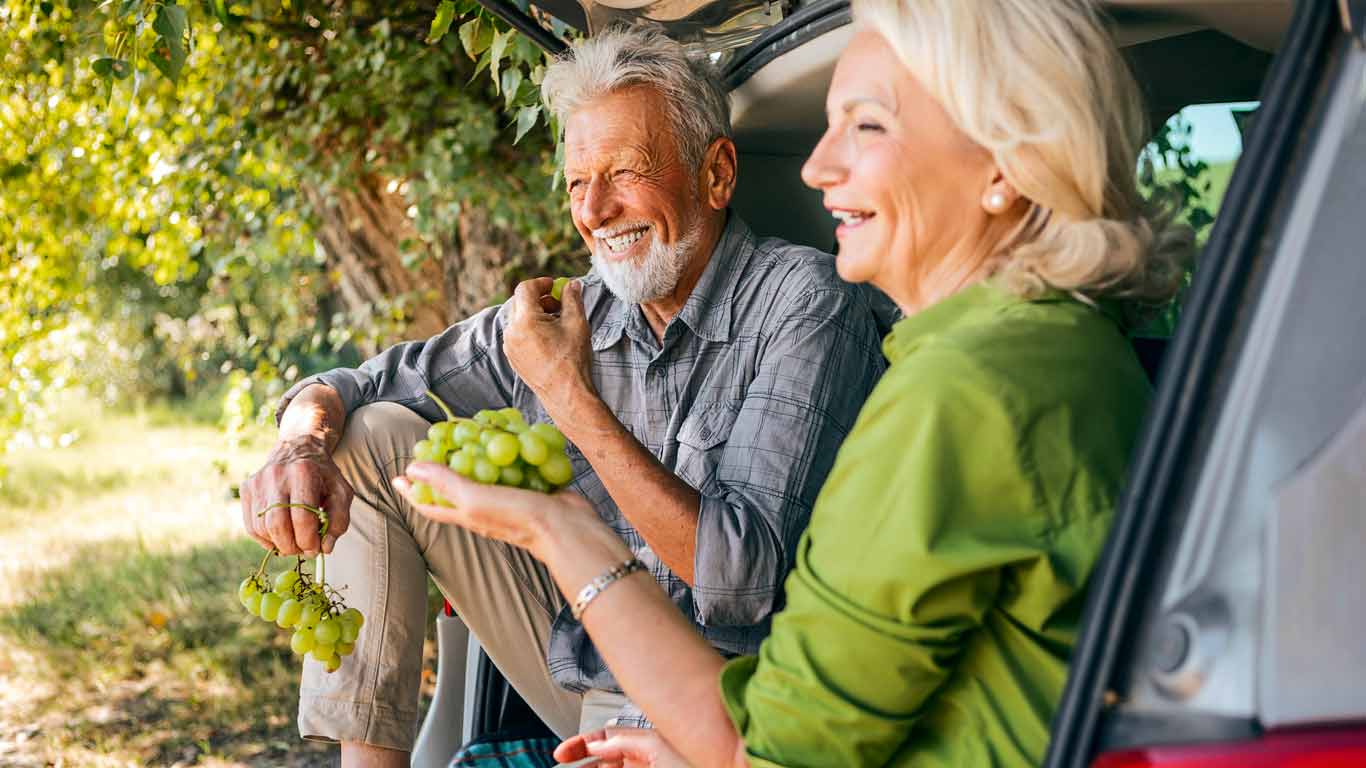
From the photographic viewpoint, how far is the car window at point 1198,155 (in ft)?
7.20

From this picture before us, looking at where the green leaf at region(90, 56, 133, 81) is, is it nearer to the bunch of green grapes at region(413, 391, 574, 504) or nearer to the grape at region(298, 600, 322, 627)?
the grape at region(298, 600, 322, 627)

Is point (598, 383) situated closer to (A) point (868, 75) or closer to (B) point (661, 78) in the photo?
(B) point (661, 78)

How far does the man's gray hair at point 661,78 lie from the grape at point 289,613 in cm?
112

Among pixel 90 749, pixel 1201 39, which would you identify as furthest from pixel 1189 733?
pixel 90 749

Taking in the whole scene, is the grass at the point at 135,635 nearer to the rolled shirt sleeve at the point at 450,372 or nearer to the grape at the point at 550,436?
the rolled shirt sleeve at the point at 450,372

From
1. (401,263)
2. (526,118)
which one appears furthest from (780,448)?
(401,263)

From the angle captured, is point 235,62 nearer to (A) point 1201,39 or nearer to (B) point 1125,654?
(A) point 1201,39

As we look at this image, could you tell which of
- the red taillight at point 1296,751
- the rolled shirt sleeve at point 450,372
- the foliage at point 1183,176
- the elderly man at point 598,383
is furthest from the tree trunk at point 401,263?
the red taillight at point 1296,751

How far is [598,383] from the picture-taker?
9.20 ft

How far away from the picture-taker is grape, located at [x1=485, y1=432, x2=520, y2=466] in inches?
67.3

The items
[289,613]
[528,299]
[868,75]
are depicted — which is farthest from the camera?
[528,299]

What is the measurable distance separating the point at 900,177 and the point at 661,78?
3.80 feet

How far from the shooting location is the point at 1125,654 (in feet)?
3.77

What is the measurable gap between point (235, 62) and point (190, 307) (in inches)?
398
